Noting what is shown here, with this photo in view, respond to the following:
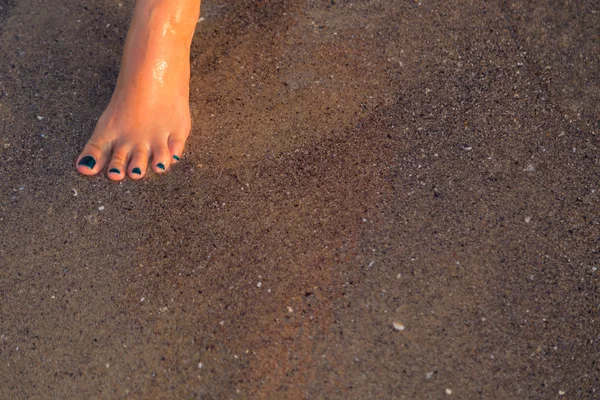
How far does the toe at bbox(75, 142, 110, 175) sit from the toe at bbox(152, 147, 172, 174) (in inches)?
7.8

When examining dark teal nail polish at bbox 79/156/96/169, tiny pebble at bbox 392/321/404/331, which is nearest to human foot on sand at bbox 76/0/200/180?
dark teal nail polish at bbox 79/156/96/169

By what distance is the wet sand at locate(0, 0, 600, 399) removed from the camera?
1776mm

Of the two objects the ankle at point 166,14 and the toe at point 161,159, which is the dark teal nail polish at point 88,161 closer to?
the toe at point 161,159

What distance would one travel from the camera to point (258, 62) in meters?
2.37

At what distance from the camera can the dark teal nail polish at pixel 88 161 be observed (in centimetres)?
208

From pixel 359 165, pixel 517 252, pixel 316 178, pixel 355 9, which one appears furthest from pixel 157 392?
pixel 355 9

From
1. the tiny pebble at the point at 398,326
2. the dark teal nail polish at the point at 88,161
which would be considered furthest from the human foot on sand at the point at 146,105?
the tiny pebble at the point at 398,326

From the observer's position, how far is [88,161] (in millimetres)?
2080

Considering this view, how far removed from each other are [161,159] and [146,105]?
0.24 m

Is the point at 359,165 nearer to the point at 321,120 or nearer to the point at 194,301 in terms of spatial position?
the point at 321,120

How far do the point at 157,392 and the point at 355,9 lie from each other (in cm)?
185

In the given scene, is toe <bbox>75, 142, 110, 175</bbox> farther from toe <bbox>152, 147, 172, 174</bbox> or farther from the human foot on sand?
toe <bbox>152, 147, 172, 174</bbox>

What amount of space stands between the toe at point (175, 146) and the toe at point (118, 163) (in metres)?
0.17

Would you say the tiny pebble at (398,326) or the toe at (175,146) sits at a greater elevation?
the toe at (175,146)
